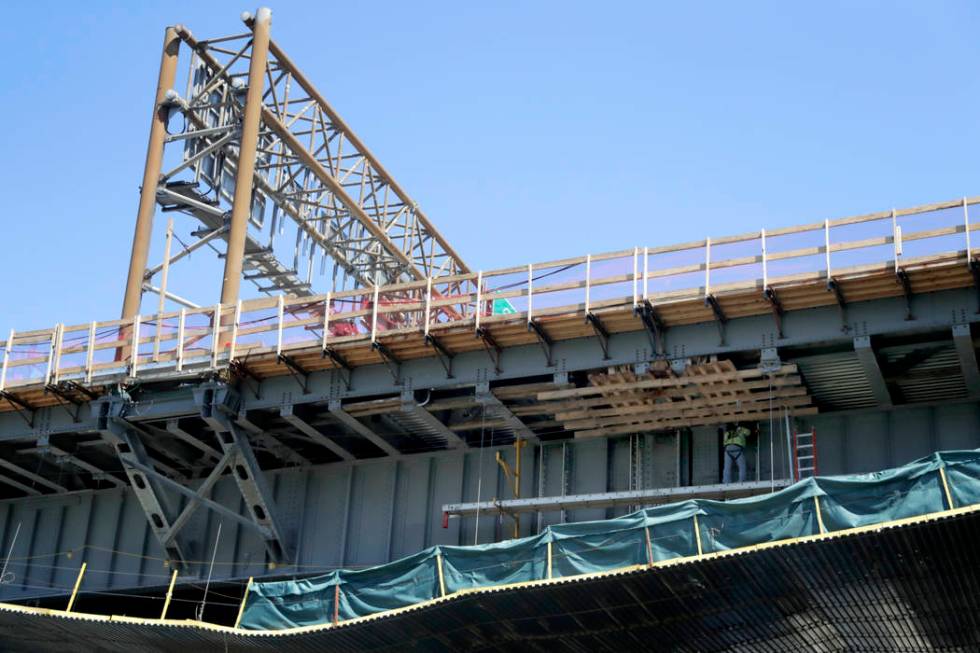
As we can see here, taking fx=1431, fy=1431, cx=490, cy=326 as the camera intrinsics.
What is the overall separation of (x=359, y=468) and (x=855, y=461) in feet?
44.7

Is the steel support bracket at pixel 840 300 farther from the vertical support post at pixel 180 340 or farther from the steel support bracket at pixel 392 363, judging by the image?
the vertical support post at pixel 180 340

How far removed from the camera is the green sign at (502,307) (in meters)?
36.0

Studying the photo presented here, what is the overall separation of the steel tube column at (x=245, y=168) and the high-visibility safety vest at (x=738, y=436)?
16104 mm

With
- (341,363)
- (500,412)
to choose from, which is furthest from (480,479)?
(341,363)

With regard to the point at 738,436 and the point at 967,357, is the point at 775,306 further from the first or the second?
the point at 967,357

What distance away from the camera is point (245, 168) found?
44656mm

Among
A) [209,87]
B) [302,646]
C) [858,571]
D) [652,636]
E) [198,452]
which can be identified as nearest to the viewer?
[858,571]

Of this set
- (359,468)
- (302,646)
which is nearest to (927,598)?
(302,646)

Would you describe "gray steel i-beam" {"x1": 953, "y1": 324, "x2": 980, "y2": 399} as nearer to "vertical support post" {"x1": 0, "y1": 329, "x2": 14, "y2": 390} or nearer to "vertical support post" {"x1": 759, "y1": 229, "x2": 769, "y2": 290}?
"vertical support post" {"x1": 759, "y1": 229, "x2": 769, "y2": 290}

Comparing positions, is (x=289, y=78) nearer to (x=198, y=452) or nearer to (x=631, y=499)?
(x=198, y=452)

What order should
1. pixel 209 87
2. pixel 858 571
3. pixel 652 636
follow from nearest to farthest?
pixel 858 571
pixel 652 636
pixel 209 87

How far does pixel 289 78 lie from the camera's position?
49281mm

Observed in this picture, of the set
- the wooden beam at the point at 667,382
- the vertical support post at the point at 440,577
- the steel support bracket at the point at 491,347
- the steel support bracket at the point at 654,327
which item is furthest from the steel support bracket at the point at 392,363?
the steel support bracket at the point at 654,327

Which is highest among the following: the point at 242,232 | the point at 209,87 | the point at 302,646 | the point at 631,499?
the point at 209,87
